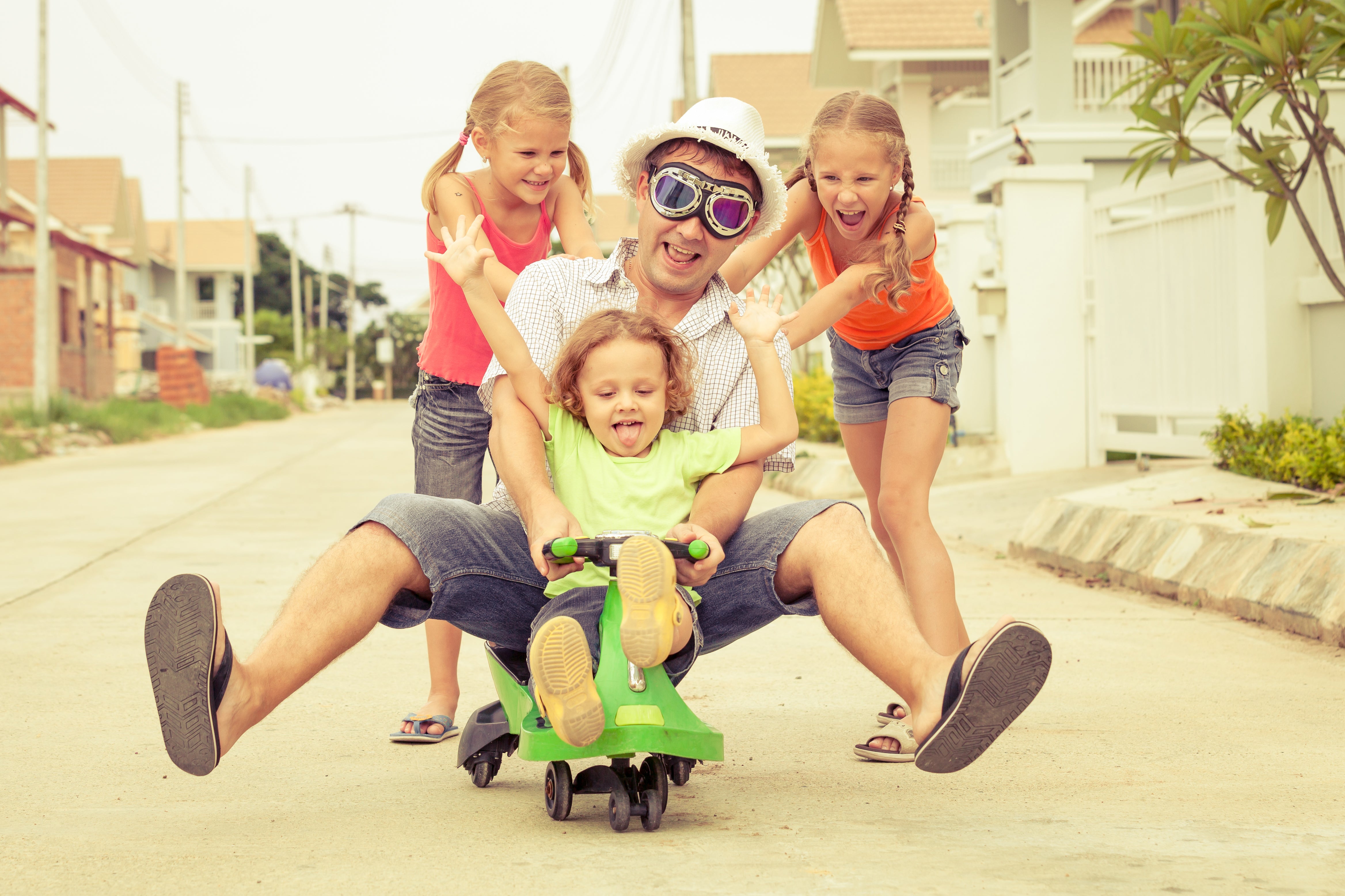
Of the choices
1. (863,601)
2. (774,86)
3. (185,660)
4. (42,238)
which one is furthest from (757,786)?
(774,86)

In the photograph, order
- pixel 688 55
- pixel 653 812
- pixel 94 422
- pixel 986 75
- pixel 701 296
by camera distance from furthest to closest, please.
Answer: pixel 986 75
pixel 94 422
pixel 688 55
pixel 701 296
pixel 653 812

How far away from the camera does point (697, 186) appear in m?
3.21

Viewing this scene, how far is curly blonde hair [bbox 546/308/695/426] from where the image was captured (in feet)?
9.77

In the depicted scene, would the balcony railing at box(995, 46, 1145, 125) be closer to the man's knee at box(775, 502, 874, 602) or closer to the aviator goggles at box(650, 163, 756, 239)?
the aviator goggles at box(650, 163, 756, 239)

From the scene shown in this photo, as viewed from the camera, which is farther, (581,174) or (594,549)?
(581,174)

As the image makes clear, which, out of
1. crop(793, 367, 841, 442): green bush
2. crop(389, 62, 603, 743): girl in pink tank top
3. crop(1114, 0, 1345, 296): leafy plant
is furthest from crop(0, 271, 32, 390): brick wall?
crop(389, 62, 603, 743): girl in pink tank top

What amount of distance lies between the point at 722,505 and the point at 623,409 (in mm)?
298

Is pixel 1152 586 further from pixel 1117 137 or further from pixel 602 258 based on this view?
pixel 1117 137

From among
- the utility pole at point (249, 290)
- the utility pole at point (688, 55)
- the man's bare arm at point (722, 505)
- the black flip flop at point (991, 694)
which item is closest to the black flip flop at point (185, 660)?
the man's bare arm at point (722, 505)

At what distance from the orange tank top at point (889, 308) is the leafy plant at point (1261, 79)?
279cm

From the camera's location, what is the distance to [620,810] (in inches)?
108

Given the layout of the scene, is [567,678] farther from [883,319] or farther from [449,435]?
[883,319]

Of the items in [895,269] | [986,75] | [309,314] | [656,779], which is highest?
[309,314]

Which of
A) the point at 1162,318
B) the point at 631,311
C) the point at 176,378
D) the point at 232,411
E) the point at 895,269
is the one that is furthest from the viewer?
the point at 232,411
